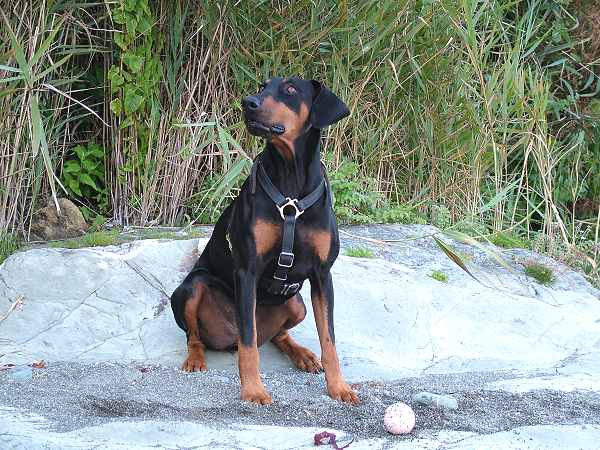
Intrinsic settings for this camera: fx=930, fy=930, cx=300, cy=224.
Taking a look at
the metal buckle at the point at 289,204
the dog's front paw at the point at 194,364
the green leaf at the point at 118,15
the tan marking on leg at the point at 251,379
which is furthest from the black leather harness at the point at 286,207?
the green leaf at the point at 118,15

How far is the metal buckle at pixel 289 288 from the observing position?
14.5 ft

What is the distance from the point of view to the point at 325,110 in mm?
4117

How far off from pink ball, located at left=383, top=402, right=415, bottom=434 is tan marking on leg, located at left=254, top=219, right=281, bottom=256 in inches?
38.9

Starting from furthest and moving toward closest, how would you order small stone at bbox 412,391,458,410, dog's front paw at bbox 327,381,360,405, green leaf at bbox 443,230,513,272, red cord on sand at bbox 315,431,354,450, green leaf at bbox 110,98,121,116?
green leaf at bbox 110,98,121,116, green leaf at bbox 443,230,513,272, dog's front paw at bbox 327,381,360,405, small stone at bbox 412,391,458,410, red cord on sand at bbox 315,431,354,450

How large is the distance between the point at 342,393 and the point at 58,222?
10.8ft

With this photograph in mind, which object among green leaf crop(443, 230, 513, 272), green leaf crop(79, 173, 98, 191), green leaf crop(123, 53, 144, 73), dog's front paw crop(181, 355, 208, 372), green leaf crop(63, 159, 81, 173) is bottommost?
dog's front paw crop(181, 355, 208, 372)

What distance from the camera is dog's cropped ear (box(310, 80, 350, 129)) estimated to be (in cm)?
409

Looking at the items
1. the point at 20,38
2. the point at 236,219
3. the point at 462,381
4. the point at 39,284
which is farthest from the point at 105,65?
the point at 462,381

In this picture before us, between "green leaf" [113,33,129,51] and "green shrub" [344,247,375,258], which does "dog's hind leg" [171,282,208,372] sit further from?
"green leaf" [113,33,129,51]

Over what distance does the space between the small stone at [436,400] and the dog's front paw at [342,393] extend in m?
0.29

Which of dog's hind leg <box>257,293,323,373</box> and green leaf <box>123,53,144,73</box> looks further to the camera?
green leaf <box>123,53,144,73</box>

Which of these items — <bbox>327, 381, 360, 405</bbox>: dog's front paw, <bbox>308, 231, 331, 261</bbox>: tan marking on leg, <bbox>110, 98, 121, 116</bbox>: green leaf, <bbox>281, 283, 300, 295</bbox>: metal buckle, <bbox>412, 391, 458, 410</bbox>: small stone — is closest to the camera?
<bbox>412, 391, 458, 410</bbox>: small stone

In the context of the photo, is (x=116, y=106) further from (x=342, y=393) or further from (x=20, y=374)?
(x=342, y=393)

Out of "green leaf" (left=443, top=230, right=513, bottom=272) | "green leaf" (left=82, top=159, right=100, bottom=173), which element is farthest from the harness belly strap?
"green leaf" (left=82, top=159, right=100, bottom=173)
